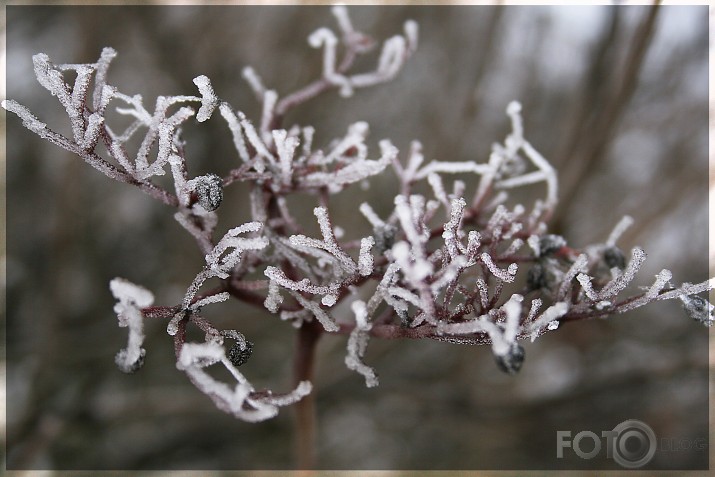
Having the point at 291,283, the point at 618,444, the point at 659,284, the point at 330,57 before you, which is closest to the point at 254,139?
the point at 291,283

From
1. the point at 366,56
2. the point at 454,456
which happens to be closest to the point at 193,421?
the point at 454,456

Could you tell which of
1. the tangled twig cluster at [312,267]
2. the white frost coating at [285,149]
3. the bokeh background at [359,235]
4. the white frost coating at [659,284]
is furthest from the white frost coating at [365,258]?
the bokeh background at [359,235]

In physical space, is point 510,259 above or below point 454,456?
above

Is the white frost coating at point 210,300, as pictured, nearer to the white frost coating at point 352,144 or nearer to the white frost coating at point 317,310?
the white frost coating at point 317,310

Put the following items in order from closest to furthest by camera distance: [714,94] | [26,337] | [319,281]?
[319,281], [714,94], [26,337]

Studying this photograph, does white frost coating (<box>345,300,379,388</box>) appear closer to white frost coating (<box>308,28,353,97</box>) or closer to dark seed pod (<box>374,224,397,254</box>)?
dark seed pod (<box>374,224,397,254</box>)

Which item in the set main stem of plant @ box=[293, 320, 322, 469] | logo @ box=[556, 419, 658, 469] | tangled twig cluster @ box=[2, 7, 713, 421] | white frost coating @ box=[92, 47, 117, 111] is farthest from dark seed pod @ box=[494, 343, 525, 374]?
logo @ box=[556, 419, 658, 469]

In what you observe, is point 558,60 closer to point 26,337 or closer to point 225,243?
point 225,243
